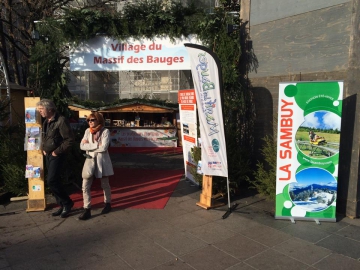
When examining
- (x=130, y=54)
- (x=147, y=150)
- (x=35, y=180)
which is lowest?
(x=147, y=150)

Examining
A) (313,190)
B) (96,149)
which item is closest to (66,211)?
(96,149)

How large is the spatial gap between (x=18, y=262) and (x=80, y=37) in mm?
4290

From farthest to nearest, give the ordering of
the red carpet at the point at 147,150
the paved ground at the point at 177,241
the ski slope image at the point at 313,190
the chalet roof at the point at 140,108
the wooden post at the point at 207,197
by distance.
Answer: the chalet roof at the point at 140,108, the red carpet at the point at 147,150, the wooden post at the point at 207,197, the ski slope image at the point at 313,190, the paved ground at the point at 177,241

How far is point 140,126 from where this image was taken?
12.9 m

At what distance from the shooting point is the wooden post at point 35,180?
199 inches

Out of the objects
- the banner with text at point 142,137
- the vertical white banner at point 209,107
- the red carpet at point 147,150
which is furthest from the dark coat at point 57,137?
the banner with text at point 142,137

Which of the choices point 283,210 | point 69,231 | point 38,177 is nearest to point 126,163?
point 38,177

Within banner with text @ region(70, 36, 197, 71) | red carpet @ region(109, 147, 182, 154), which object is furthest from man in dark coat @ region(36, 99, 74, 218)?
red carpet @ region(109, 147, 182, 154)

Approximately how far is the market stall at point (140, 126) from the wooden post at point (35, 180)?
23.9 ft

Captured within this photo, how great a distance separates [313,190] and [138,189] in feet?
11.8

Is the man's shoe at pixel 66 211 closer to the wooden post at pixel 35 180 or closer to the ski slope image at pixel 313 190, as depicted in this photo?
the wooden post at pixel 35 180

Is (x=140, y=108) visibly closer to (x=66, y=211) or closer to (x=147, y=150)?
(x=147, y=150)

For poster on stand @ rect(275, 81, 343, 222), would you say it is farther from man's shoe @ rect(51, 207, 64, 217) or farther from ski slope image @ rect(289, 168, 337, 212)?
man's shoe @ rect(51, 207, 64, 217)

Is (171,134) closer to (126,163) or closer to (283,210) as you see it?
(126,163)
